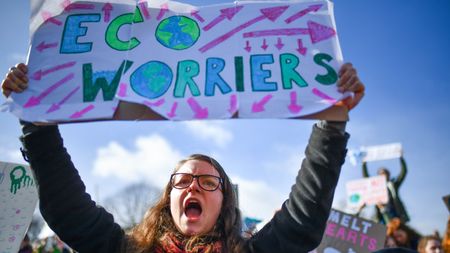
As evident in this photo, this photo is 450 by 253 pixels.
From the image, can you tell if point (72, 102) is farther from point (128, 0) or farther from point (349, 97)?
point (349, 97)

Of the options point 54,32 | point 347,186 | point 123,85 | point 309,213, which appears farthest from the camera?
point 347,186

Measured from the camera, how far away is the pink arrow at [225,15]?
1.91 metres

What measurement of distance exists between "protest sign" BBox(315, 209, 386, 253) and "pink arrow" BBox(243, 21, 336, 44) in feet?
9.99

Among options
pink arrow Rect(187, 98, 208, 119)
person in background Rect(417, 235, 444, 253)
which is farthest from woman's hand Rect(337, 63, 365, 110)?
person in background Rect(417, 235, 444, 253)

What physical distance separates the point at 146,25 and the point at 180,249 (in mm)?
1192

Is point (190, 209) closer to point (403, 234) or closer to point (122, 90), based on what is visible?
point (122, 90)

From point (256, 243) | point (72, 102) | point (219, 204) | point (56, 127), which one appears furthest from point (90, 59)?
point (256, 243)

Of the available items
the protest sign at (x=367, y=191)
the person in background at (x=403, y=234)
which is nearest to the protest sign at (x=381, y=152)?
the protest sign at (x=367, y=191)

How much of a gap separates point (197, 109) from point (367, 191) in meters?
5.58

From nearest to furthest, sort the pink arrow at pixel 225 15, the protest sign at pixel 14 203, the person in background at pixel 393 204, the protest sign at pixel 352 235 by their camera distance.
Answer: the pink arrow at pixel 225 15 → the protest sign at pixel 14 203 → the protest sign at pixel 352 235 → the person in background at pixel 393 204

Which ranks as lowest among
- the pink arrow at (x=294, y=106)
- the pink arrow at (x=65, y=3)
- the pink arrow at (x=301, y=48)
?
the pink arrow at (x=294, y=106)

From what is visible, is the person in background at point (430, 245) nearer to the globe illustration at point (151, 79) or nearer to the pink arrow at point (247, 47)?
the pink arrow at point (247, 47)

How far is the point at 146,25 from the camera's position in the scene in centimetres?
191

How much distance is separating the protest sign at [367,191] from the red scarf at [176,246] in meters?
5.03
